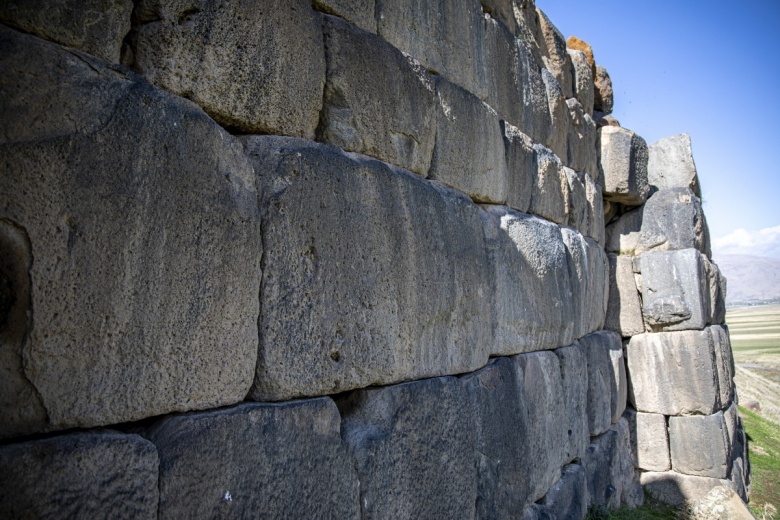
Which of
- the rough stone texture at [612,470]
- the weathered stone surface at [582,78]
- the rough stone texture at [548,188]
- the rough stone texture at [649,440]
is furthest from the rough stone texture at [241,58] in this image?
the rough stone texture at [649,440]

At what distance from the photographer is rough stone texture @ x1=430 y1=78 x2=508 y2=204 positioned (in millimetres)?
2834

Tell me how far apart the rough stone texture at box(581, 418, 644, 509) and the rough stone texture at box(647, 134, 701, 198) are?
283 centimetres

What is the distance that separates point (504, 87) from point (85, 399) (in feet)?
9.97

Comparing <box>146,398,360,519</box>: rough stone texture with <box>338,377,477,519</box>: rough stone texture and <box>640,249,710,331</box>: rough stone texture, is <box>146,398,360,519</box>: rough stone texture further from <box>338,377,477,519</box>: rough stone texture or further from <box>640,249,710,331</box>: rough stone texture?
<box>640,249,710,331</box>: rough stone texture

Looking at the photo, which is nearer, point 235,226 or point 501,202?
point 235,226

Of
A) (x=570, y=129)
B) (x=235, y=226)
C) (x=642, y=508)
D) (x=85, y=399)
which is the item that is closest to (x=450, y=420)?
(x=235, y=226)

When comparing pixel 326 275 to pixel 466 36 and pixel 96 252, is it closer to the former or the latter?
pixel 96 252

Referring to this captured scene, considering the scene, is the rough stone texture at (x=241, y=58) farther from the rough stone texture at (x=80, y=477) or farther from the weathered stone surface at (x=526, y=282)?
the weathered stone surface at (x=526, y=282)

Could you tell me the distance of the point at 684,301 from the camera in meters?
5.92

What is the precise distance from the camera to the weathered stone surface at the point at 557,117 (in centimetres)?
441

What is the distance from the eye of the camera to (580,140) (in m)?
5.22

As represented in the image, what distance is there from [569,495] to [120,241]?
133 inches

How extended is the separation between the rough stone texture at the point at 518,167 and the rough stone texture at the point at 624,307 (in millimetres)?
2736

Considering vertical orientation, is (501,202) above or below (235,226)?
above
